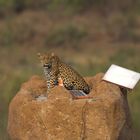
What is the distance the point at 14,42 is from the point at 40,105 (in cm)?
1200

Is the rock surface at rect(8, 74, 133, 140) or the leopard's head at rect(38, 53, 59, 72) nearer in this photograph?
the rock surface at rect(8, 74, 133, 140)

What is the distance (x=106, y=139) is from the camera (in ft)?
24.3

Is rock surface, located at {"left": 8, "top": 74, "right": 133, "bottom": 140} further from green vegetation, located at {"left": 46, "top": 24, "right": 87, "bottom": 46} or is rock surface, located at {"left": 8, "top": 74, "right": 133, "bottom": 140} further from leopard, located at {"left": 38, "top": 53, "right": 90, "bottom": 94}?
green vegetation, located at {"left": 46, "top": 24, "right": 87, "bottom": 46}

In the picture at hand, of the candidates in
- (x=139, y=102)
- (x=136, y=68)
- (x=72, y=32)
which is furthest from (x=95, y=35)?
(x=139, y=102)

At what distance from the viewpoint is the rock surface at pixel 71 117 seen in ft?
24.2

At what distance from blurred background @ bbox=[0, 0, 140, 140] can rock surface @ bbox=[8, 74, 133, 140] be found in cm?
657

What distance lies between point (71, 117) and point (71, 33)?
1238 centimetres

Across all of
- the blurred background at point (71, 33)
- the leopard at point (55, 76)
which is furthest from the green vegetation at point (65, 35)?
the leopard at point (55, 76)

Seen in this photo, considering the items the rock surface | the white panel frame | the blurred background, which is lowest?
the blurred background

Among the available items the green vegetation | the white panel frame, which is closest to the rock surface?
the white panel frame

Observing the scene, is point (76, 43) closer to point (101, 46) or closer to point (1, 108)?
point (101, 46)

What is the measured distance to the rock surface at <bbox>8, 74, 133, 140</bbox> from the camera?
24.2 ft

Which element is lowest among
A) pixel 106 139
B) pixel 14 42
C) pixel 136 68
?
pixel 14 42

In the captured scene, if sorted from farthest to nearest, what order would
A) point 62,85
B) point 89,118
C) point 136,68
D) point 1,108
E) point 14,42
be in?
point 14,42, point 136,68, point 1,108, point 62,85, point 89,118
